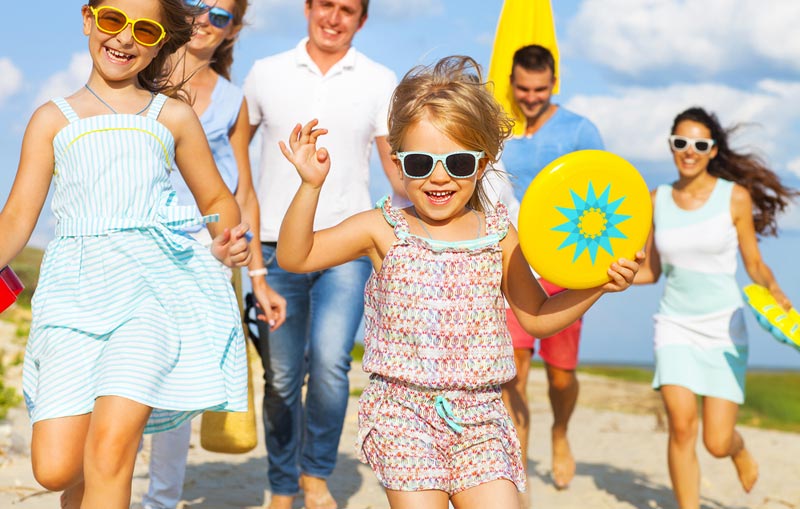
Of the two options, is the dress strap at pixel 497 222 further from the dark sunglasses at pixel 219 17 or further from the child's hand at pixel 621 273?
the dark sunglasses at pixel 219 17

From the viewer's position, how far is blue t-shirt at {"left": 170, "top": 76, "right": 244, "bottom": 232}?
435 cm

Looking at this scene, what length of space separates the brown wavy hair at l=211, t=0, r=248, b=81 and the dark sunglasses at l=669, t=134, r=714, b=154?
97.9 inches

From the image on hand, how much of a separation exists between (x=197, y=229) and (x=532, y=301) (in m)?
1.58

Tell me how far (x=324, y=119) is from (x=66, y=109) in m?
1.66

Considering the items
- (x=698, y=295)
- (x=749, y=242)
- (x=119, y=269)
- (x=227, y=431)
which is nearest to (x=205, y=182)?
(x=119, y=269)

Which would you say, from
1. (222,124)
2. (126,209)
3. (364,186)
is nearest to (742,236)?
(364,186)

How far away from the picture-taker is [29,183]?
3268 mm

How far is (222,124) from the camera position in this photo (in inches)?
175

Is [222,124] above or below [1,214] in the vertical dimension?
above

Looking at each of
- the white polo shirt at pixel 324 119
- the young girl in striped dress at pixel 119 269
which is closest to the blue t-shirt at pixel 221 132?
the white polo shirt at pixel 324 119

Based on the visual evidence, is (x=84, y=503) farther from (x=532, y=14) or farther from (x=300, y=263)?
(x=532, y=14)

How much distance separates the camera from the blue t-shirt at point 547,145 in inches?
212

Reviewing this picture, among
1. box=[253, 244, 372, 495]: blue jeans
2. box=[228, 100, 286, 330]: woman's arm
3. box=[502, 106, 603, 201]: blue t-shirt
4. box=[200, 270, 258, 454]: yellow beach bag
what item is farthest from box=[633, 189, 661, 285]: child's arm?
box=[200, 270, 258, 454]: yellow beach bag

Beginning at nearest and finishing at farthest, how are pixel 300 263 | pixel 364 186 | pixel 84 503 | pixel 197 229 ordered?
pixel 84 503 < pixel 300 263 < pixel 197 229 < pixel 364 186
